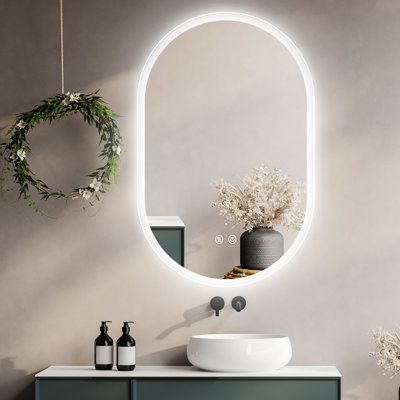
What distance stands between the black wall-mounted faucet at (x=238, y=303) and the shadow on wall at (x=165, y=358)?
1.03ft

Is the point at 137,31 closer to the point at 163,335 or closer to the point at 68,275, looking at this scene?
the point at 68,275

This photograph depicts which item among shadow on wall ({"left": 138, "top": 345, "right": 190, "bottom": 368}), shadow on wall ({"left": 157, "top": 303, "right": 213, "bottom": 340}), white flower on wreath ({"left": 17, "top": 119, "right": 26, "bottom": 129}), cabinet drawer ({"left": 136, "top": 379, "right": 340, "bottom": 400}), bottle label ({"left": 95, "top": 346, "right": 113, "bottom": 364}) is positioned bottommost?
cabinet drawer ({"left": 136, "top": 379, "right": 340, "bottom": 400})

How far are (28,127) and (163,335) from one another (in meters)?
1.09

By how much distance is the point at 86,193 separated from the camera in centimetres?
352

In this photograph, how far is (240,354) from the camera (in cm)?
320

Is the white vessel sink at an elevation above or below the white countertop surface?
above

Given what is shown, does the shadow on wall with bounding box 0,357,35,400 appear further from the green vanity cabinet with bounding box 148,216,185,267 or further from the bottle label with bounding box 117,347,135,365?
the green vanity cabinet with bounding box 148,216,185,267

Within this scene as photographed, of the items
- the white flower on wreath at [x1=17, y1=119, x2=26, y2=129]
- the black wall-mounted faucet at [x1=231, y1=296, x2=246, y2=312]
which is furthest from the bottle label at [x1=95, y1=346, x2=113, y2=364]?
the white flower on wreath at [x1=17, y1=119, x2=26, y2=129]

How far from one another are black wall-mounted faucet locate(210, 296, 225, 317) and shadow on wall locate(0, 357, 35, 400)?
2.84ft

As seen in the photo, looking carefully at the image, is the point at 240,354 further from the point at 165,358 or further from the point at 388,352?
the point at 388,352

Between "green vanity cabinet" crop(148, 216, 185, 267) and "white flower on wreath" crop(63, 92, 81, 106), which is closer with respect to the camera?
"white flower on wreath" crop(63, 92, 81, 106)

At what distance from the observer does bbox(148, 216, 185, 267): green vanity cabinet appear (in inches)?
143

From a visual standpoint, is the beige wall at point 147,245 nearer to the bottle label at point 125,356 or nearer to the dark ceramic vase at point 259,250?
the dark ceramic vase at point 259,250

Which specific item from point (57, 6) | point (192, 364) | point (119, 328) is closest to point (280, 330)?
point (192, 364)
